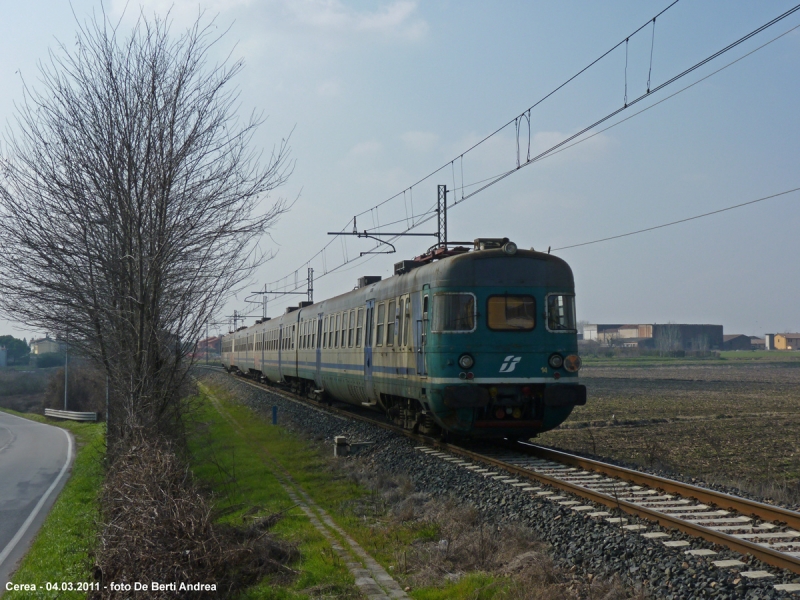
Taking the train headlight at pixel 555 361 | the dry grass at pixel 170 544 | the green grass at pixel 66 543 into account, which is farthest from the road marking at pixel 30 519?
the train headlight at pixel 555 361

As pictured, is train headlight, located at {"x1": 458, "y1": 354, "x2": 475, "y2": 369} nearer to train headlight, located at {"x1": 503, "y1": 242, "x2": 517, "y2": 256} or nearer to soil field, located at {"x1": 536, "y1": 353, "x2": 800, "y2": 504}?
train headlight, located at {"x1": 503, "y1": 242, "x2": 517, "y2": 256}

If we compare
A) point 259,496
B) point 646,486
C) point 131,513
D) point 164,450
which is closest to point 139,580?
point 131,513

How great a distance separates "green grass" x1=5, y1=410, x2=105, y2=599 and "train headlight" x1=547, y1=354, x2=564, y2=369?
6715 mm

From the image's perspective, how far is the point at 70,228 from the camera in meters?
10.8

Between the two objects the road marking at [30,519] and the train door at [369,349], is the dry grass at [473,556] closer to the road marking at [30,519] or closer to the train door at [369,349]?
the road marking at [30,519]

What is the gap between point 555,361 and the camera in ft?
40.4

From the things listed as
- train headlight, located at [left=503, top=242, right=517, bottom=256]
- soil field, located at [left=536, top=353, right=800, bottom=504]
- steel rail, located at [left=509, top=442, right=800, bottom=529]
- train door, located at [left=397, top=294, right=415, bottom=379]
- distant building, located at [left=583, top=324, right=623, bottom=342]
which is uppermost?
distant building, located at [left=583, top=324, right=623, bottom=342]

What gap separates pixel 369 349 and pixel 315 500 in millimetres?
6284

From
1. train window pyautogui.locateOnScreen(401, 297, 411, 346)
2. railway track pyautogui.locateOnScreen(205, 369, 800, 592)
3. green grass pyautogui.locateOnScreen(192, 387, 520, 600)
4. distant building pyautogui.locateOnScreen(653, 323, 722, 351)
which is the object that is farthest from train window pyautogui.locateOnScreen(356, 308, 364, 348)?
distant building pyautogui.locateOnScreen(653, 323, 722, 351)

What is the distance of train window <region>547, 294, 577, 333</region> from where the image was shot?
12.5m

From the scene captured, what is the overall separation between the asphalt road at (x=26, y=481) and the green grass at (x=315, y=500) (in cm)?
270

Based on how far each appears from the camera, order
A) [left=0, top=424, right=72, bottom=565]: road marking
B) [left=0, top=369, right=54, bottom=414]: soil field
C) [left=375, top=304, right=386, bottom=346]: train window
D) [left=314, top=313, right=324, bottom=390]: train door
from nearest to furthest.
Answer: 1. [left=0, top=424, right=72, bottom=565]: road marking
2. [left=375, top=304, right=386, bottom=346]: train window
3. [left=314, top=313, right=324, bottom=390]: train door
4. [left=0, top=369, right=54, bottom=414]: soil field

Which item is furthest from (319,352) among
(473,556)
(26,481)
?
(473,556)

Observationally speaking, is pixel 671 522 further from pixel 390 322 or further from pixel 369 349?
pixel 369 349
